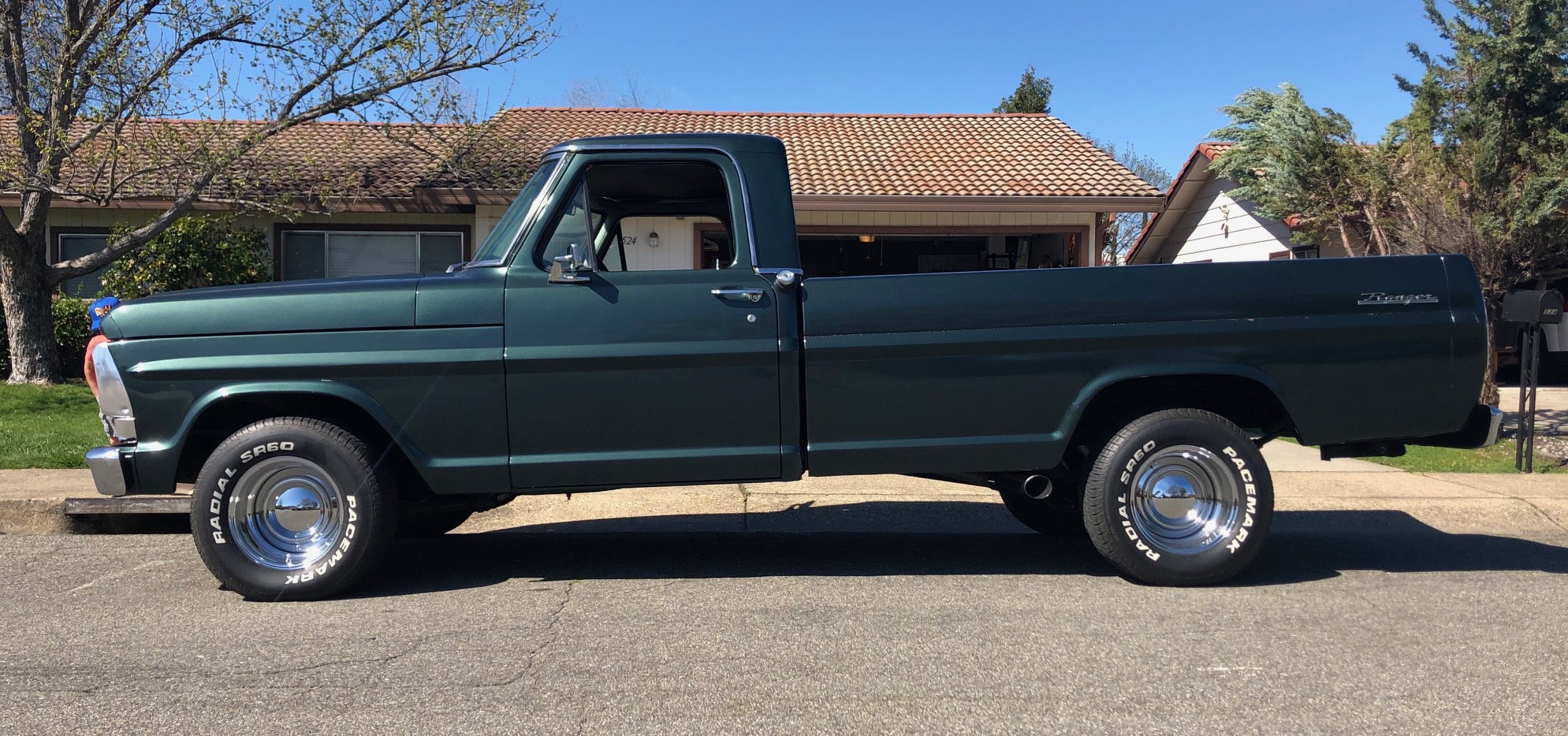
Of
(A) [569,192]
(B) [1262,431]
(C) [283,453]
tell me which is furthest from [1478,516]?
(C) [283,453]

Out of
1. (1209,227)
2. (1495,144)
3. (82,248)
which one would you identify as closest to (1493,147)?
(1495,144)

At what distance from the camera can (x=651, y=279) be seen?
4.79m

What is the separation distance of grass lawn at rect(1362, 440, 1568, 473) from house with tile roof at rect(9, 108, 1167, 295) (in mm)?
5662

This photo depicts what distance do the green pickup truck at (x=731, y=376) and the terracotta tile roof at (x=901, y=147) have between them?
928 centimetres

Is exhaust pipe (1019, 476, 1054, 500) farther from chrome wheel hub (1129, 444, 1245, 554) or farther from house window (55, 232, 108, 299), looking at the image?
house window (55, 232, 108, 299)

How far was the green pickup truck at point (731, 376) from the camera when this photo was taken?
4.67 m

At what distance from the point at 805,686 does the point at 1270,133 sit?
9.99 meters

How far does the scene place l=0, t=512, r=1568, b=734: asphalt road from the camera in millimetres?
3430

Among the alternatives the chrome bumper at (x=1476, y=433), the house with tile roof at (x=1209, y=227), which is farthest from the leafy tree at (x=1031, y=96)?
the chrome bumper at (x=1476, y=433)

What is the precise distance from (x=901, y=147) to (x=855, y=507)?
11.0m

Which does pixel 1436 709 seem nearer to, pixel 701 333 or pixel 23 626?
pixel 701 333

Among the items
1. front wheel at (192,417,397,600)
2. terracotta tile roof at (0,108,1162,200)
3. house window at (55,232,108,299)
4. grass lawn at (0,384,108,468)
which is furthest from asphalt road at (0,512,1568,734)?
house window at (55,232,108,299)

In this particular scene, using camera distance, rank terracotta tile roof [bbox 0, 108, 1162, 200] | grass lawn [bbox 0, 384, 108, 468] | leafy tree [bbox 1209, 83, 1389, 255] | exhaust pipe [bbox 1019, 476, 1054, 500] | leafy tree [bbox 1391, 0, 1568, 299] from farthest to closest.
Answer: terracotta tile roof [bbox 0, 108, 1162, 200] → leafy tree [bbox 1209, 83, 1389, 255] → leafy tree [bbox 1391, 0, 1568, 299] → grass lawn [bbox 0, 384, 108, 468] → exhaust pipe [bbox 1019, 476, 1054, 500]

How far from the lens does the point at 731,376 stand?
473 cm
